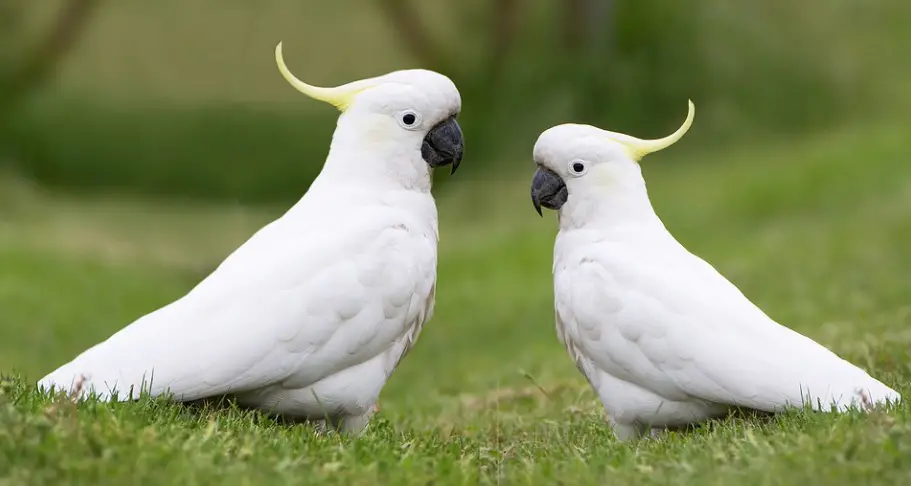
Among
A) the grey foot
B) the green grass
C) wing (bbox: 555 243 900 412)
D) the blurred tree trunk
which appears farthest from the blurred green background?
the grey foot

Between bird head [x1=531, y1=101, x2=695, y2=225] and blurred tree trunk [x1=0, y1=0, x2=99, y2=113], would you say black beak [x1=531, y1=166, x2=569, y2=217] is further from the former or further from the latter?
blurred tree trunk [x1=0, y1=0, x2=99, y2=113]

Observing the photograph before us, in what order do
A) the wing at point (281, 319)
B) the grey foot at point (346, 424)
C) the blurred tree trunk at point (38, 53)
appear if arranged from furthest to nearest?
1. the blurred tree trunk at point (38, 53)
2. the grey foot at point (346, 424)
3. the wing at point (281, 319)

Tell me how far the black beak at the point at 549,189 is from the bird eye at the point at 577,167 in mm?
88

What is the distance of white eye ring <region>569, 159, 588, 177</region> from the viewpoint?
445 centimetres

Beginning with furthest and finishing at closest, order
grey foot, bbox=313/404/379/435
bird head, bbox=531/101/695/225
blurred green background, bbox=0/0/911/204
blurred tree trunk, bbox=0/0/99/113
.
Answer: blurred tree trunk, bbox=0/0/99/113
blurred green background, bbox=0/0/911/204
bird head, bbox=531/101/695/225
grey foot, bbox=313/404/379/435

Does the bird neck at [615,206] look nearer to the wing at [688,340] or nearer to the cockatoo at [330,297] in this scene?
the wing at [688,340]

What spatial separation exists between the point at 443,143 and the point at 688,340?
126 centimetres

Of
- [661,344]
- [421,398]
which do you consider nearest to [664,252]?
[661,344]

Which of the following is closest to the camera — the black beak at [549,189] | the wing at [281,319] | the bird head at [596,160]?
the wing at [281,319]

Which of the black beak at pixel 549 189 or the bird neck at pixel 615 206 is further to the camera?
the black beak at pixel 549 189

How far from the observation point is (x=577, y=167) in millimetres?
4465

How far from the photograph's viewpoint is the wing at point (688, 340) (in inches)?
155

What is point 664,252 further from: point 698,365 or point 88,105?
point 88,105

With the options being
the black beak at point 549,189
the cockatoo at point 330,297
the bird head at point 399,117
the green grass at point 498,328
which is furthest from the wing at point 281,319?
the black beak at point 549,189
